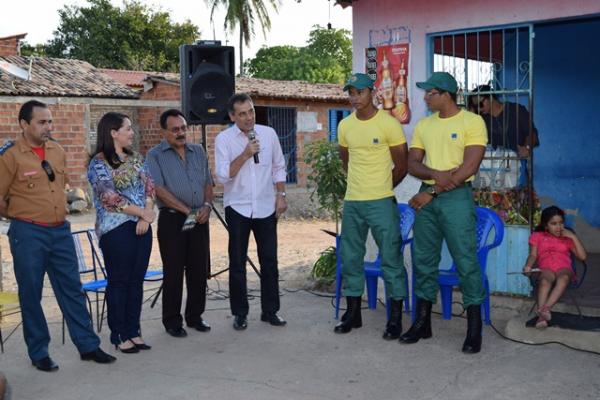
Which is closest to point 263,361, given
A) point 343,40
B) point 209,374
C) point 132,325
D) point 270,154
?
point 209,374

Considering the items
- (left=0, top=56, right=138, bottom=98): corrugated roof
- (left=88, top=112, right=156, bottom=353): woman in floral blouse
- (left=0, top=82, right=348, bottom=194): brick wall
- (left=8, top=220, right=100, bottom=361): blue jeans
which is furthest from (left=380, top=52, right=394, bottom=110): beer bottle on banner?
(left=0, top=56, right=138, bottom=98): corrugated roof

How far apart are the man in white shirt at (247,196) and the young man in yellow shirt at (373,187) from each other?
0.60m

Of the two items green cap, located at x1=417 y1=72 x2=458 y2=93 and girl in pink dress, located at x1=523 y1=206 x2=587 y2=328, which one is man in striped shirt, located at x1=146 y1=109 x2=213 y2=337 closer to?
green cap, located at x1=417 y1=72 x2=458 y2=93

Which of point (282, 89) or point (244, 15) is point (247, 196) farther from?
point (244, 15)

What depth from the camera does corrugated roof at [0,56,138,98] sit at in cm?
1553

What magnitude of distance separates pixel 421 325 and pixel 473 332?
0.40 meters

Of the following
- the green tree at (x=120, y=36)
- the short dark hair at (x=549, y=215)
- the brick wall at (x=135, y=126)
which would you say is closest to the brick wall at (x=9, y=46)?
the brick wall at (x=135, y=126)

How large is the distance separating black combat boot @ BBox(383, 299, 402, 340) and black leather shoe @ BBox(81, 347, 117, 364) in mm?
1863

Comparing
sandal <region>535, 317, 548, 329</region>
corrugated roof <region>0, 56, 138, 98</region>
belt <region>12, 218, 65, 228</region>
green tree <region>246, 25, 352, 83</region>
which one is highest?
green tree <region>246, 25, 352, 83</region>

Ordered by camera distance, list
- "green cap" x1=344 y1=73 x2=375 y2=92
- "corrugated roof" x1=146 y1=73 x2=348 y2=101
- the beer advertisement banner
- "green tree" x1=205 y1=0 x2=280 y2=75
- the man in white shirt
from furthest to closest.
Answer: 1. "green tree" x1=205 y1=0 x2=280 y2=75
2. "corrugated roof" x1=146 y1=73 x2=348 y2=101
3. the beer advertisement banner
4. the man in white shirt
5. "green cap" x1=344 y1=73 x2=375 y2=92

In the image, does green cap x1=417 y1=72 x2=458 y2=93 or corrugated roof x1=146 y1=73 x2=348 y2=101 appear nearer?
green cap x1=417 y1=72 x2=458 y2=93

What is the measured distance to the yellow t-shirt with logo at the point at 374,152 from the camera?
5.15m

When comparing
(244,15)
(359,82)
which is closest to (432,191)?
(359,82)

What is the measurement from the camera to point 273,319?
5691 millimetres
